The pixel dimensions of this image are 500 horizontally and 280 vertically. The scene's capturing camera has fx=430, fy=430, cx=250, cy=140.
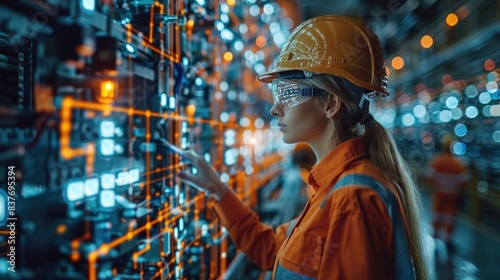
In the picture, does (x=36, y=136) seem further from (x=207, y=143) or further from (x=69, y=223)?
(x=207, y=143)

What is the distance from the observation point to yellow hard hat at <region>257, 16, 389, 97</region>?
1.82 metres

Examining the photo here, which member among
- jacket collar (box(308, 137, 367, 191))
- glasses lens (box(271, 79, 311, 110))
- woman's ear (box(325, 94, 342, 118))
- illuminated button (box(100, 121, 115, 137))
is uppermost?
glasses lens (box(271, 79, 311, 110))

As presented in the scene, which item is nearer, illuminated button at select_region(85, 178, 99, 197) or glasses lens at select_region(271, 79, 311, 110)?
illuminated button at select_region(85, 178, 99, 197)

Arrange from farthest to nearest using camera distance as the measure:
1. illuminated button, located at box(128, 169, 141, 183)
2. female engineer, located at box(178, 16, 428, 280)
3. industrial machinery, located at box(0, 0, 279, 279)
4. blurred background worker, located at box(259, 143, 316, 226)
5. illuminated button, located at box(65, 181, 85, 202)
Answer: blurred background worker, located at box(259, 143, 316, 226), illuminated button, located at box(128, 169, 141, 183), female engineer, located at box(178, 16, 428, 280), illuminated button, located at box(65, 181, 85, 202), industrial machinery, located at box(0, 0, 279, 279)

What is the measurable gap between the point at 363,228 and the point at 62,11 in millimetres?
1269

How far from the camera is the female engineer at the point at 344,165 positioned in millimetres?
1555

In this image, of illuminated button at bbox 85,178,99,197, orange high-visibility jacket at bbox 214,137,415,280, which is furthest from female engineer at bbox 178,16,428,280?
illuminated button at bbox 85,178,99,197

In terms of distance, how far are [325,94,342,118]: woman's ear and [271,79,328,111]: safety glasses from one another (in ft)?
0.13

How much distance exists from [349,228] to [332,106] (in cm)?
56

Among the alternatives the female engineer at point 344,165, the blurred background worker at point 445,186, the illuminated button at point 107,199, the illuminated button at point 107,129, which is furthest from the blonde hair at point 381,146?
the blurred background worker at point 445,186

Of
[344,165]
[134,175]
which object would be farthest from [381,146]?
[134,175]

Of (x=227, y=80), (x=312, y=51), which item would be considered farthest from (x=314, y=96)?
(x=227, y=80)

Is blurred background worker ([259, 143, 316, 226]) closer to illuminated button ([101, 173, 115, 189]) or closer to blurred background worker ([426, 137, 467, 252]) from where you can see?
blurred background worker ([426, 137, 467, 252])

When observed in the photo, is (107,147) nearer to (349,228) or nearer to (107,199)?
(107,199)
